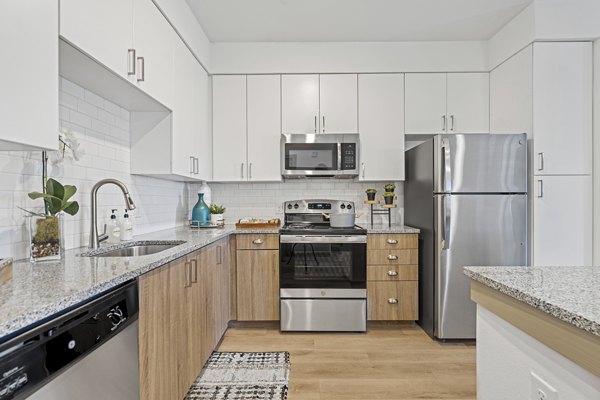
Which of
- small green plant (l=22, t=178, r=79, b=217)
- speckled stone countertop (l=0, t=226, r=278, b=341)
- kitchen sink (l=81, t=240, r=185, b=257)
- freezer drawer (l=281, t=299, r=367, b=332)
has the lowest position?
freezer drawer (l=281, t=299, r=367, b=332)

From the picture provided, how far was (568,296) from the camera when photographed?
0.86 meters

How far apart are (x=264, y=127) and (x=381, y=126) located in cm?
111

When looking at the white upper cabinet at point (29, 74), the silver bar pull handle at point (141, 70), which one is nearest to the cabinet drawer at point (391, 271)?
the silver bar pull handle at point (141, 70)

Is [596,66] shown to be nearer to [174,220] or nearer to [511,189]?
[511,189]

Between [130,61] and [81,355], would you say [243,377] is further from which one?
[130,61]

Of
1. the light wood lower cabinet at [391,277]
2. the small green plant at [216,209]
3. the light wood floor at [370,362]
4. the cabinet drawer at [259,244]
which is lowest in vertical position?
the light wood floor at [370,362]

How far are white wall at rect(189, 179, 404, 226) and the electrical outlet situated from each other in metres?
2.70

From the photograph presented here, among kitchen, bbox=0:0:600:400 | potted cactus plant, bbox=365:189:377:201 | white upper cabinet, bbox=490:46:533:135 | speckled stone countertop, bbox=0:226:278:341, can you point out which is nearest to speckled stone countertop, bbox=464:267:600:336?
kitchen, bbox=0:0:600:400

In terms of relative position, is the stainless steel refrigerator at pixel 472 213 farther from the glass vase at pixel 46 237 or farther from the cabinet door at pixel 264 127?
the glass vase at pixel 46 237

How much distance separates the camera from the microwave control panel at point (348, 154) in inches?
128

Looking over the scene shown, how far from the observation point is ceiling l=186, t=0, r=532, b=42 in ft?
8.79

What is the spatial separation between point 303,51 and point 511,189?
2.16 metres

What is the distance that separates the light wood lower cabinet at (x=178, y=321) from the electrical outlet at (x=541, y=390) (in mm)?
1256

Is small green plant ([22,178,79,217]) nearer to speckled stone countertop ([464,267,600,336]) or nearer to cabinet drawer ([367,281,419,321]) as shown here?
speckled stone countertop ([464,267,600,336])
